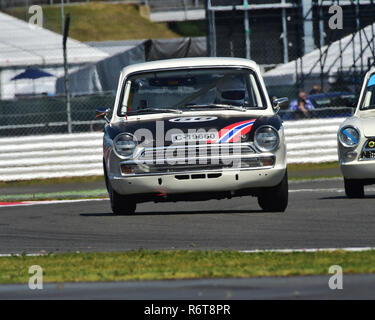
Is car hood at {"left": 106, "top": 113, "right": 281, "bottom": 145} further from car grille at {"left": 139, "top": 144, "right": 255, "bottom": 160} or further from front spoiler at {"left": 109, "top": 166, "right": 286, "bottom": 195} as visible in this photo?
front spoiler at {"left": 109, "top": 166, "right": 286, "bottom": 195}

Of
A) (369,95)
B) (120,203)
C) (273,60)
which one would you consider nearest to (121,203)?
(120,203)

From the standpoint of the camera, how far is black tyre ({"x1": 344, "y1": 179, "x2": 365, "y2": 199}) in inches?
480

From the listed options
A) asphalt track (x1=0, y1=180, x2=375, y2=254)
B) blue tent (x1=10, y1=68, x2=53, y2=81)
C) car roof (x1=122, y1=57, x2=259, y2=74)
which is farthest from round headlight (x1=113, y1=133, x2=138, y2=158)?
blue tent (x1=10, y1=68, x2=53, y2=81)

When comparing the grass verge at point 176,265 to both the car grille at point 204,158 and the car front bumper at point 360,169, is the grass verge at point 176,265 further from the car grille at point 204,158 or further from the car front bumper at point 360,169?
the car front bumper at point 360,169

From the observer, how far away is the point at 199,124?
10109mm

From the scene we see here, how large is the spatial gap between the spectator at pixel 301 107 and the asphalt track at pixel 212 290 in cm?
1527

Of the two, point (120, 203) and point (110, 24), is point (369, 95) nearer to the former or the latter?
point (120, 203)

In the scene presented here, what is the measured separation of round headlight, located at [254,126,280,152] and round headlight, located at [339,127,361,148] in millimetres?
1989

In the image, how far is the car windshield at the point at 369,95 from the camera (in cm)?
1279

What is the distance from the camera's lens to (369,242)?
8180mm

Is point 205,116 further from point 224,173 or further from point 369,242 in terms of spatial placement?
point 369,242

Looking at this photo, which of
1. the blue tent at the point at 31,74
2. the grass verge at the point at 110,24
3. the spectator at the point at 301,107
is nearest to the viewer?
the spectator at the point at 301,107

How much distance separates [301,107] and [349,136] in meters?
9.46

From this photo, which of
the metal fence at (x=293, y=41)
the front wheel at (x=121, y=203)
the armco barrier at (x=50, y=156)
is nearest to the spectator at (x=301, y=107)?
the metal fence at (x=293, y=41)
